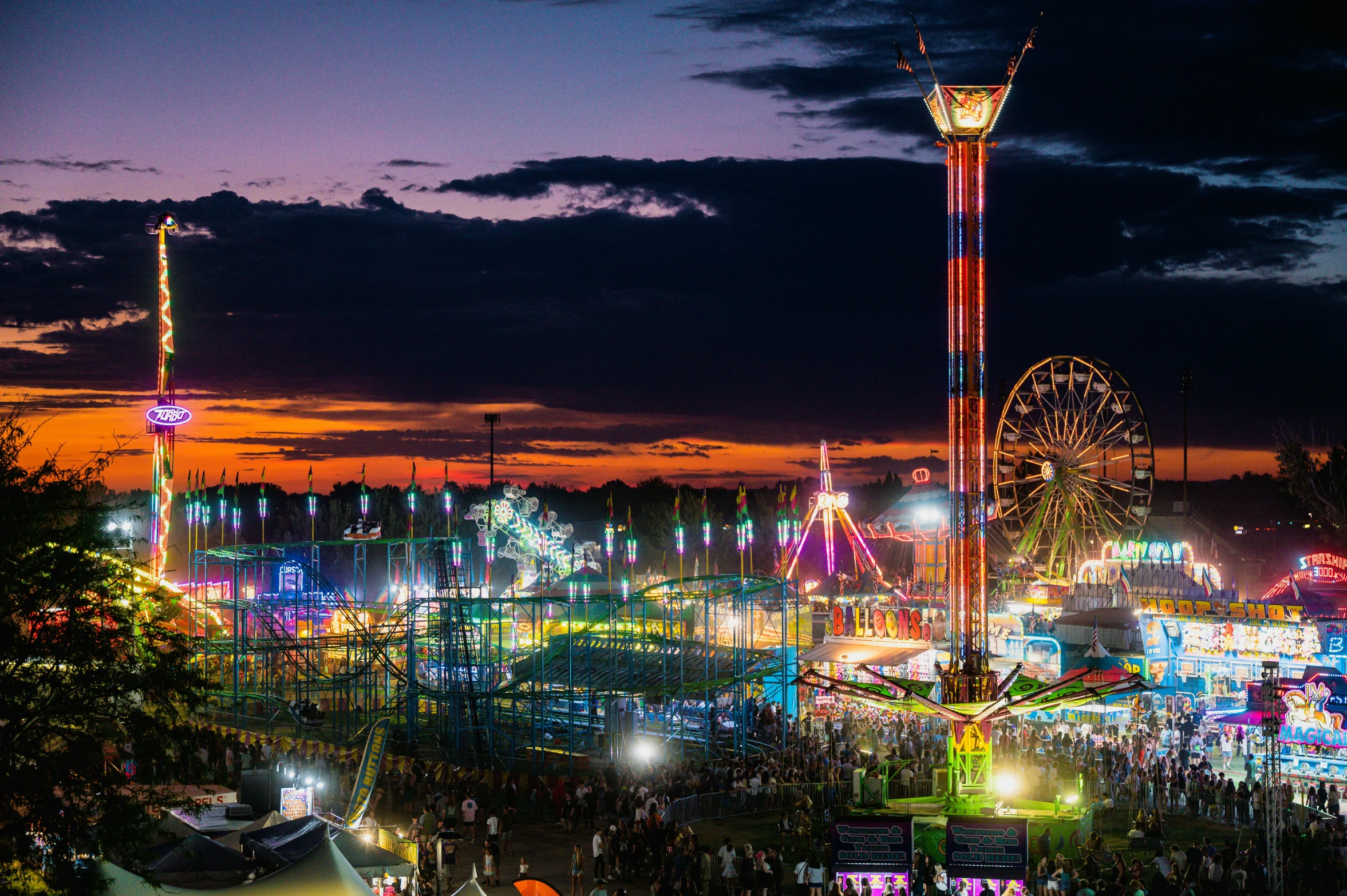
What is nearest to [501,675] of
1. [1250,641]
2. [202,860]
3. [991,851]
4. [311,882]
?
[1250,641]

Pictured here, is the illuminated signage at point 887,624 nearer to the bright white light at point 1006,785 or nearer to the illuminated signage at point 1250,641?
the illuminated signage at point 1250,641

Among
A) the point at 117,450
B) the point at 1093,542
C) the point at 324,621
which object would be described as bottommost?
the point at 324,621

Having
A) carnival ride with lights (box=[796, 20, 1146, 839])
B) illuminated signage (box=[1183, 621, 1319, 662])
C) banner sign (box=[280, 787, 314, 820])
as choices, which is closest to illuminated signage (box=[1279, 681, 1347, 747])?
carnival ride with lights (box=[796, 20, 1146, 839])

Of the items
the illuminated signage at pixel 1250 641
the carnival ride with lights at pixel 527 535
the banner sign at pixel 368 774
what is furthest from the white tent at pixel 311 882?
the carnival ride with lights at pixel 527 535

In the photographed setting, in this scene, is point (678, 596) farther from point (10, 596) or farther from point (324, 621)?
point (324, 621)

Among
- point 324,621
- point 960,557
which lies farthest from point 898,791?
point 324,621

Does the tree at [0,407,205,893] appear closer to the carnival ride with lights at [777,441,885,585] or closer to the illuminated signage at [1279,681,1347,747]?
the illuminated signage at [1279,681,1347,747]

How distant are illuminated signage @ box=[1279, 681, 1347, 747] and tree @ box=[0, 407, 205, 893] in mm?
24208

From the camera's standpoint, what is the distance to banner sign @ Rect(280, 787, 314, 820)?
75.7 feet

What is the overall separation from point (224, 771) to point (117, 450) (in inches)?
739

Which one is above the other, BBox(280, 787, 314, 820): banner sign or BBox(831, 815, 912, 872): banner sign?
BBox(831, 815, 912, 872): banner sign

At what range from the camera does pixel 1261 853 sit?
21.8m

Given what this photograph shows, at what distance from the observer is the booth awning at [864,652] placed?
38.3 meters

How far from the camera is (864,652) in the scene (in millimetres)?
39625
